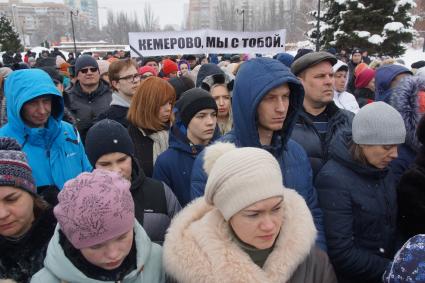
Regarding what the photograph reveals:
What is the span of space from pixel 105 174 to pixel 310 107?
1.98m

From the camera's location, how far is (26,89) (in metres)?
2.64

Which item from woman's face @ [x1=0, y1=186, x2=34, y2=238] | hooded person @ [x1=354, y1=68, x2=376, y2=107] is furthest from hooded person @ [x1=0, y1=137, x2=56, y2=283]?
hooded person @ [x1=354, y1=68, x2=376, y2=107]

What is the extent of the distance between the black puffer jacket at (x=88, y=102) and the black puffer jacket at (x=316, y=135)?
2939mm

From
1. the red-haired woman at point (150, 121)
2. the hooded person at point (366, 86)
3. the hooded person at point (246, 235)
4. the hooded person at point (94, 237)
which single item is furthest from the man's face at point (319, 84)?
the hooded person at point (366, 86)

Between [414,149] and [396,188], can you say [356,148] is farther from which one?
[414,149]

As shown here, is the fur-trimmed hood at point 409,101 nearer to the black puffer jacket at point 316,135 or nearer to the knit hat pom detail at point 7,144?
the black puffer jacket at point 316,135

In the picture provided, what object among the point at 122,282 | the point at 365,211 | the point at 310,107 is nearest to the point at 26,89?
the point at 122,282

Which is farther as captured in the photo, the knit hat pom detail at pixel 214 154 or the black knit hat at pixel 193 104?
the black knit hat at pixel 193 104

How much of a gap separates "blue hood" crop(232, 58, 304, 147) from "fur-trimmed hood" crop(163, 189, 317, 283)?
0.53 m

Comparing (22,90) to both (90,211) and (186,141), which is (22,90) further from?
(90,211)

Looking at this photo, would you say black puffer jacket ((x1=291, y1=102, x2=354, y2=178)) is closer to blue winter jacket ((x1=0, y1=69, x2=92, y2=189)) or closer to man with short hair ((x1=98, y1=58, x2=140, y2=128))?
blue winter jacket ((x1=0, y1=69, x2=92, y2=189))

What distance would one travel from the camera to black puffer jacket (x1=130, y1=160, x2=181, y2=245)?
2324mm

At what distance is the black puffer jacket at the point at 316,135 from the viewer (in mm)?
2838

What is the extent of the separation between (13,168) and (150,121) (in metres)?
1.63
